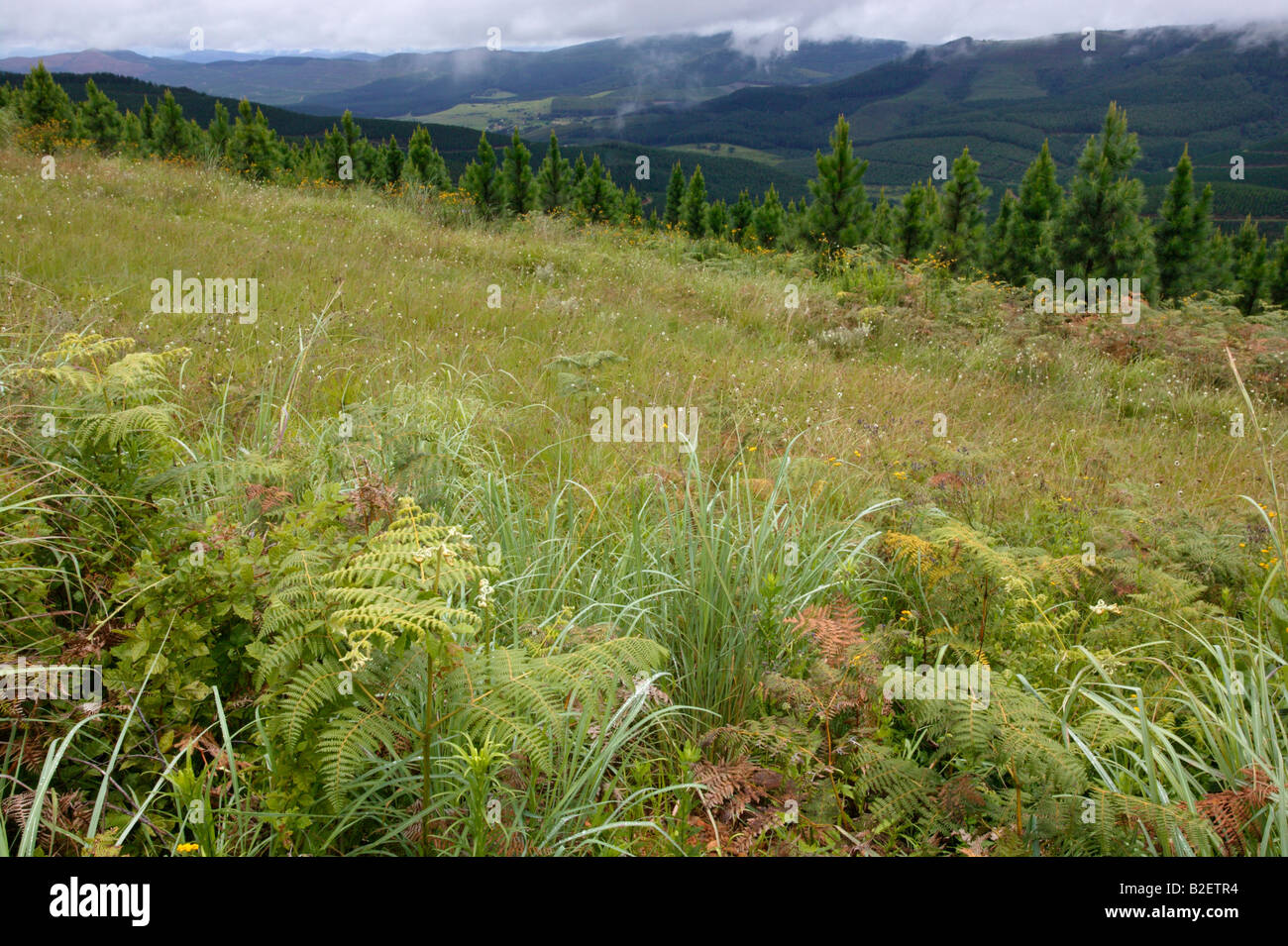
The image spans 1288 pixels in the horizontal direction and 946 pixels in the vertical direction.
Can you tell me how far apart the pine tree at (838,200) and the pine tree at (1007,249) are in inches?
224

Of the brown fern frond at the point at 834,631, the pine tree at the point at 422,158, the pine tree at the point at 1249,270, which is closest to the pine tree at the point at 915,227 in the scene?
the pine tree at the point at 1249,270

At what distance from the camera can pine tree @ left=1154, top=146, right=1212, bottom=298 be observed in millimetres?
26500

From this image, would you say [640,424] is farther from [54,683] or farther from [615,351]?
[54,683]

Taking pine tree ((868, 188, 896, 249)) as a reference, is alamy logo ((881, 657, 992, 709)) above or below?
below

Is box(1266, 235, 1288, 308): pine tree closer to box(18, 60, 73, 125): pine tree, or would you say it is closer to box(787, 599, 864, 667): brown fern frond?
box(787, 599, 864, 667): brown fern frond

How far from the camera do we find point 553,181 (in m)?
30.2

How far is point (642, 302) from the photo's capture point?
908 cm

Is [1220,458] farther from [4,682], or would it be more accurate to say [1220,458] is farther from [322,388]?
[4,682]

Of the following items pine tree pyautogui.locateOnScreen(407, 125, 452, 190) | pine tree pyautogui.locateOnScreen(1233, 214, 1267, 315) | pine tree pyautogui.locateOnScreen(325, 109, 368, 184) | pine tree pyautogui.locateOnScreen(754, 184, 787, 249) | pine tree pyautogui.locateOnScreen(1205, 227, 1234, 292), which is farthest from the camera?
pine tree pyautogui.locateOnScreen(754, 184, 787, 249)

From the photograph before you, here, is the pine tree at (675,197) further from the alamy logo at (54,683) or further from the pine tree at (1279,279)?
the alamy logo at (54,683)

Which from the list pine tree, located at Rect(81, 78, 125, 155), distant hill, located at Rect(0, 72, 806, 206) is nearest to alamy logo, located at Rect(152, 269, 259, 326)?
pine tree, located at Rect(81, 78, 125, 155)

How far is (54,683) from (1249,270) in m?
42.6

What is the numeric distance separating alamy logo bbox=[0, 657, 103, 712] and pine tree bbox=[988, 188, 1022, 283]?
83.3 ft

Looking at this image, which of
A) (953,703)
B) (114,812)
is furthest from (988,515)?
(114,812)
